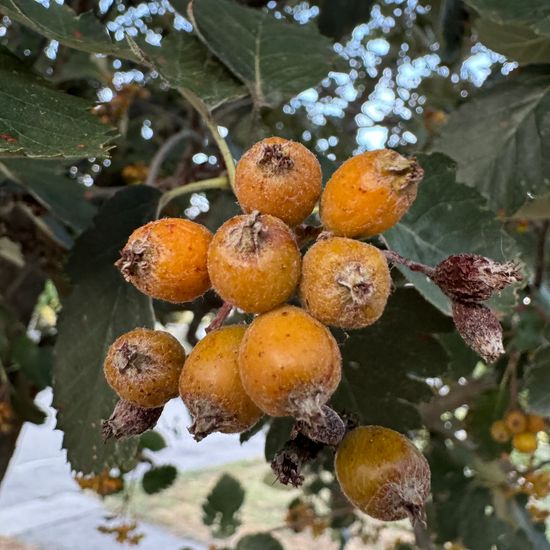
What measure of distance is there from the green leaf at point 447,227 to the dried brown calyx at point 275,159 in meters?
0.23

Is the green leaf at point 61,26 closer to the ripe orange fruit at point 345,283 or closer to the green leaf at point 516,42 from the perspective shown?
Answer: the ripe orange fruit at point 345,283

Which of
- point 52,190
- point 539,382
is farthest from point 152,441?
point 539,382

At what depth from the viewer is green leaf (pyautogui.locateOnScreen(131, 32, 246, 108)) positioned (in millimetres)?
953

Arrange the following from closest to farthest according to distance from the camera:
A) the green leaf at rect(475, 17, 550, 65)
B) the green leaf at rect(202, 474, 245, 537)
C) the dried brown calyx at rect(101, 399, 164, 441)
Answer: the dried brown calyx at rect(101, 399, 164, 441), the green leaf at rect(475, 17, 550, 65), the green leaf at rect(202, 474, 245, 537)

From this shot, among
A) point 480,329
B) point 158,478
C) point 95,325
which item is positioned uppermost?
point 480,329

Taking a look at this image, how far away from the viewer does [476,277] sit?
1.83 feet

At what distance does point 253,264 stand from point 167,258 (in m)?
0.09

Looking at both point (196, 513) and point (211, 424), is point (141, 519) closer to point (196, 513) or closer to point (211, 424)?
point (196, 513)

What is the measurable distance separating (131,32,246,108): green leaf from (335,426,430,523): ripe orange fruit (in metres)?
0.56

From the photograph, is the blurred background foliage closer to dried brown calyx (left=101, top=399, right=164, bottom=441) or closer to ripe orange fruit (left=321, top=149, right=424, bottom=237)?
ripe orange fruit (left=321, top=149, right=424, bottom=237)

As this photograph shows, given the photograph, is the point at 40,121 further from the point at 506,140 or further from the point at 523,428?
the point at 523,428

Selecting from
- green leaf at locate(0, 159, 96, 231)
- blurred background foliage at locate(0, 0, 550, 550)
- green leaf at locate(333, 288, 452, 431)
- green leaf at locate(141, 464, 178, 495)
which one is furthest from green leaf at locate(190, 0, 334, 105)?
green leaf at locate(141, 464, 178, 495)

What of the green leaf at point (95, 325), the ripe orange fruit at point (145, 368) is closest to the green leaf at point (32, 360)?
the green leaf at point (95, 325)

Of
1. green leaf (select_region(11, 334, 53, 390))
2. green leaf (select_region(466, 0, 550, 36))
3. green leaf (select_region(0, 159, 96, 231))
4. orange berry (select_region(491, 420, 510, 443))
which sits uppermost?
green leaf (select_region(466, 0, 550, 36))
